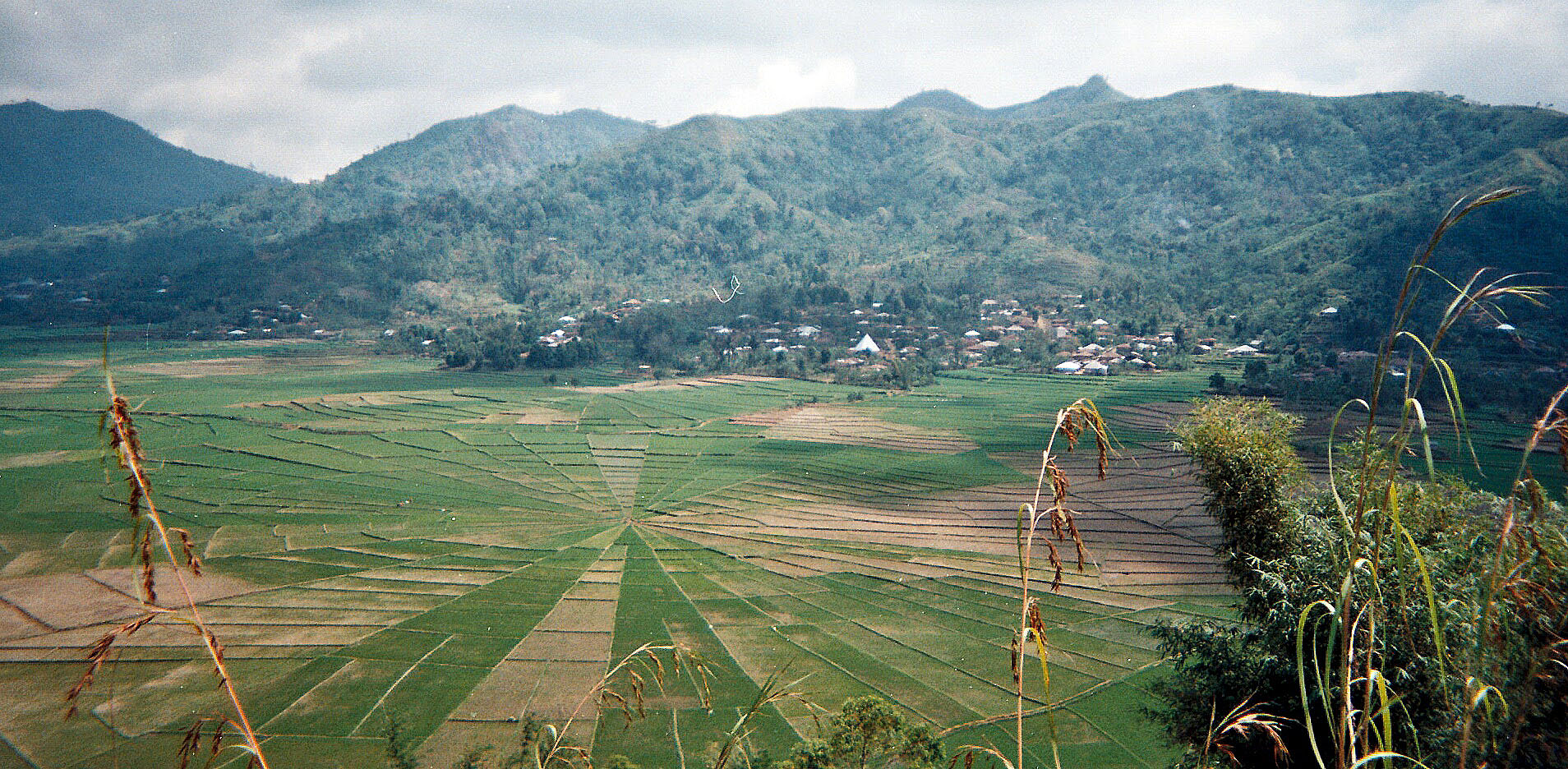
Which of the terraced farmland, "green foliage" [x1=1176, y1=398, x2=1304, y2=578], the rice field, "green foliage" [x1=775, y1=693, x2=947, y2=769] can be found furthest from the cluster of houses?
"green foliage" [x1=775, y1=693, x2=947, y2=769]

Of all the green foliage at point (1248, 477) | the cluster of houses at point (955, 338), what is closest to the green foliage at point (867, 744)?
the green foliage at point (1248, 477)

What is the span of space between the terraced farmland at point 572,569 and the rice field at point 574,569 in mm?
161

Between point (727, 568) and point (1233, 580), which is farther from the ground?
point (1233, 580)

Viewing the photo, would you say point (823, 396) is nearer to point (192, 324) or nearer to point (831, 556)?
point (831, 556)

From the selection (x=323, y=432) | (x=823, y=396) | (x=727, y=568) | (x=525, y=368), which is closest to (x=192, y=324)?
(x=525, y=368)

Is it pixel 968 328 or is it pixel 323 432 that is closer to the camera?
pixel 323 432

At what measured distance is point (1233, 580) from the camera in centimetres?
2011

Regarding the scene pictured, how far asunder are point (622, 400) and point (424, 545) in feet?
126

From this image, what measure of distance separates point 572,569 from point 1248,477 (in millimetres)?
29224

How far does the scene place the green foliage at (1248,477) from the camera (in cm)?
1820

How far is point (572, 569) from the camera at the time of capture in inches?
1535

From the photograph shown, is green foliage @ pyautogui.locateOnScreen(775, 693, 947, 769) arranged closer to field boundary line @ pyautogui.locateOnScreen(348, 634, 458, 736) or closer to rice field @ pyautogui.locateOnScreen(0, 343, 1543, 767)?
rice field @ pyautogui.locateOnScreen(0, 343, 1543, 767)

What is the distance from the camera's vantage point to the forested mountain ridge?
337ft

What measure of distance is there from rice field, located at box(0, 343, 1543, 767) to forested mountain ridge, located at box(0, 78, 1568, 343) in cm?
5002
